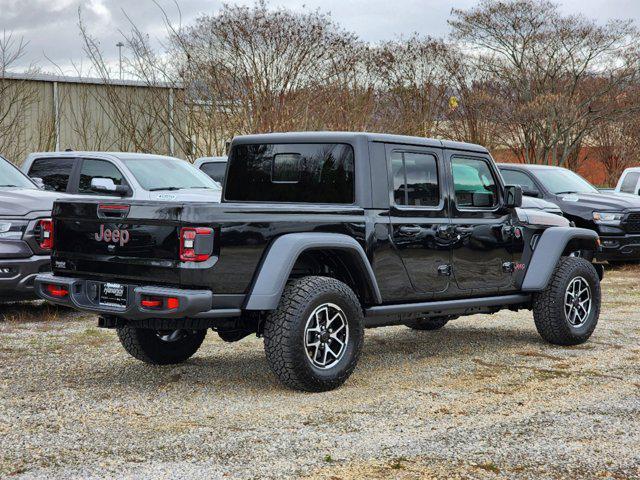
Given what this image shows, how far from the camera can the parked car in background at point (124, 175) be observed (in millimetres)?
11508

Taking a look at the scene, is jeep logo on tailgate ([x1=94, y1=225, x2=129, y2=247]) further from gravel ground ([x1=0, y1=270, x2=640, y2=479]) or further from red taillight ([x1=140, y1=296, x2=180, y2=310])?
gravel ground ([x1=0, y1=270, x2=640, y2=479])

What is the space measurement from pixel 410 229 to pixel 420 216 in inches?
7.4

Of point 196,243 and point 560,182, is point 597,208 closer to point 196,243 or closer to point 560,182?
point 560,182

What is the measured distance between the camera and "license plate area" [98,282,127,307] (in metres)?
6.20

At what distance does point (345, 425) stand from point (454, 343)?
125 inches

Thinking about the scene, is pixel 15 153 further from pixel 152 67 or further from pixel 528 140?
pixel 528 140

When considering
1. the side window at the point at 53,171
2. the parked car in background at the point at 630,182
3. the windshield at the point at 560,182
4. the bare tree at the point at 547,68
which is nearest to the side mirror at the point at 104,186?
the side window at the point at 53,171

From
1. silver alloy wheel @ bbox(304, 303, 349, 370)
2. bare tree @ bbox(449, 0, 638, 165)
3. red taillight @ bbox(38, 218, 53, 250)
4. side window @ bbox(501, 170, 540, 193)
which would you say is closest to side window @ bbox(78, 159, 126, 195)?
red taillight @ bbox(38, 218, 53, 250)

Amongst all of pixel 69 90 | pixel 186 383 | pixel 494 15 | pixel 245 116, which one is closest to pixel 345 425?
pixel 186 383

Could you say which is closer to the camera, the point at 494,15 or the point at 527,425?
the point at 527,425

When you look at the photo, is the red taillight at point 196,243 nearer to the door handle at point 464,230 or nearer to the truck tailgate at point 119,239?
the truck tailgate at point 119,239

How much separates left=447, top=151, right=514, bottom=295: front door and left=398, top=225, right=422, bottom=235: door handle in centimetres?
45

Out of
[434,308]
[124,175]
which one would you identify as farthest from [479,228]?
[124,175]

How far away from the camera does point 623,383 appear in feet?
22.2
